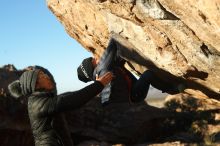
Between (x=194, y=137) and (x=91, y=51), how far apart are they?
22.2 feet

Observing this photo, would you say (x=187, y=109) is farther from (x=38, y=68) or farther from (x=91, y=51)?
(x=38, y=68)

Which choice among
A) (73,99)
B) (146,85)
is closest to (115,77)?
(146,85)

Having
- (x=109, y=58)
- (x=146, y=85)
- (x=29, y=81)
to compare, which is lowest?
(x=146, y=85)

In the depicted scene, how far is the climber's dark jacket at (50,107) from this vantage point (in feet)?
15.1

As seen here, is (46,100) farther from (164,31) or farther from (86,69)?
(164,31)

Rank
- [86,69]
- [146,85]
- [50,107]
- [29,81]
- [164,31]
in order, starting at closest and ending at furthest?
[50,107]
[29,81]
[164,31]
[86,69]
[146,85]

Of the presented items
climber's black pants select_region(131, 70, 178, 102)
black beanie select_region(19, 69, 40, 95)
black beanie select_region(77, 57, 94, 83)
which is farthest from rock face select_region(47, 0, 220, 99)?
black beanie select_region(19, 69, 40, 95)

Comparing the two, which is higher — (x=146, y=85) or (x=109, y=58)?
(x=109, y=58)

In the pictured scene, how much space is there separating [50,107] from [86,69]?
118 inches

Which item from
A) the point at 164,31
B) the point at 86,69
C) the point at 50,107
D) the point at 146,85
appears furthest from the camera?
the point at 146,85

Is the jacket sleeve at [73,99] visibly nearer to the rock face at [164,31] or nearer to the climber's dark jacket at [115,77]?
the rock face at [164,31]

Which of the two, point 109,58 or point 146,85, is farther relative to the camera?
point 146,85

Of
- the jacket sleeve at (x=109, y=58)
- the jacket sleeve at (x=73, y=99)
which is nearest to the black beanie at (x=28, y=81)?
the jacket sleeve at (x=73, y=99)

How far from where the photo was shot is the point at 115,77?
7676 millimetres
